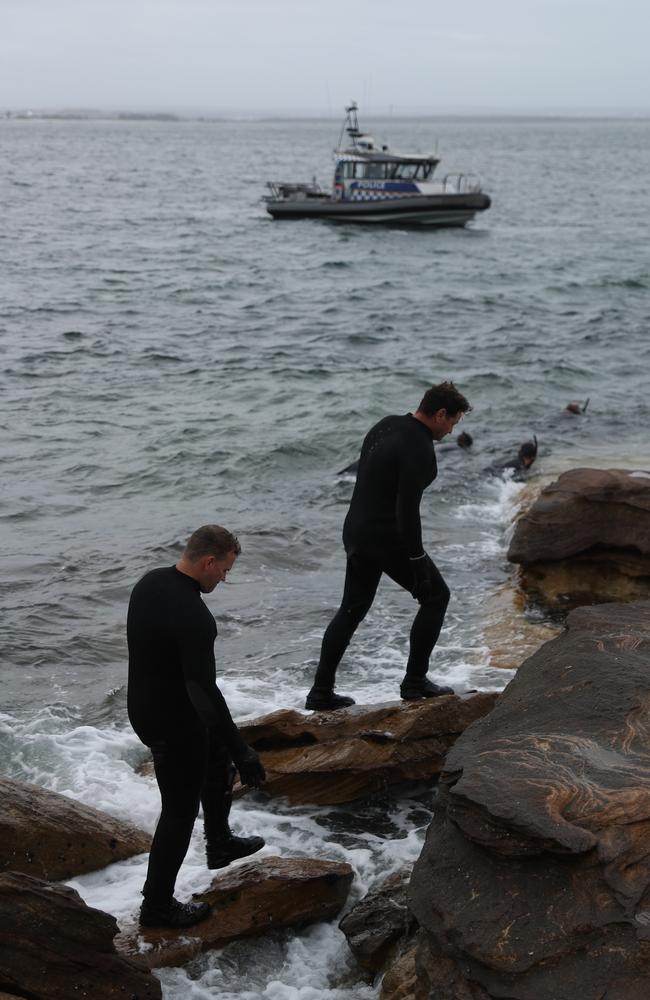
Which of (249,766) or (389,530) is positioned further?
(389,530)

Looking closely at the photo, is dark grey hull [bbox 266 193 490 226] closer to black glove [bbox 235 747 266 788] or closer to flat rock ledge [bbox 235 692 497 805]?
flat rock ledge [bbox 235 692 497 805]

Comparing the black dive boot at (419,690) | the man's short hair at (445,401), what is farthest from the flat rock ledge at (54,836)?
the man's short hair at (445,401)

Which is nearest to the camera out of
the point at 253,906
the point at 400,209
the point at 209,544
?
the point at 209,544

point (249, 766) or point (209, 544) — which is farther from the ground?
point (209, 544)

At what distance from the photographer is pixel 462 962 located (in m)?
3.68

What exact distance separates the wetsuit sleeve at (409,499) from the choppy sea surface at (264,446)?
130cm

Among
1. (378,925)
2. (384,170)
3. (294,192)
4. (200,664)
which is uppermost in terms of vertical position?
(384,170)

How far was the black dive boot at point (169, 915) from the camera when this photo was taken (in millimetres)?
4512

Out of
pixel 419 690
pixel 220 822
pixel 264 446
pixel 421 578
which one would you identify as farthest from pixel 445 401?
pixel 264 446

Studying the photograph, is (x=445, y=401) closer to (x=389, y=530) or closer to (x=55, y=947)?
(x=389, y=530)

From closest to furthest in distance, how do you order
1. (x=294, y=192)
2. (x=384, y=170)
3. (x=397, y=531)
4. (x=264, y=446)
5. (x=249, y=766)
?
(x=249, y=766)
(x=397, y=531)
(x=264, y=446)
(x=384, y=170)
(x=294, y=192)

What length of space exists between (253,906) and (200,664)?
3.88ft

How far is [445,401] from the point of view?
5.51 meters

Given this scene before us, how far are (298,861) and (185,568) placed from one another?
57.5 inches
